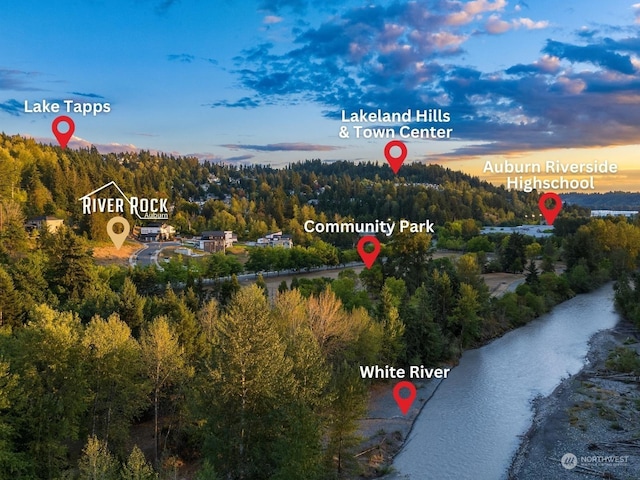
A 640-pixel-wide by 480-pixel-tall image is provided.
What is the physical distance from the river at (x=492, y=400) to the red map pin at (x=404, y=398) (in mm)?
847

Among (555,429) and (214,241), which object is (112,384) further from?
(214,241)

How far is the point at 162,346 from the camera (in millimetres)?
19438

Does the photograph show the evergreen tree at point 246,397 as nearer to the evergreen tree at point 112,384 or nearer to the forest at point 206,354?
the forest at point 206,354

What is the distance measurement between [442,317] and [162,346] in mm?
21564

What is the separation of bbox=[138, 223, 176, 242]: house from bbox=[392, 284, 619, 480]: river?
53759mm

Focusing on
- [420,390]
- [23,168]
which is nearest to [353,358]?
[420,390]

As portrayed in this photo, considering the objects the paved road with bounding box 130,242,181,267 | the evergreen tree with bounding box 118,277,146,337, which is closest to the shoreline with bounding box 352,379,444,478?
the evergreen tree with bounding box 118,277,146,337

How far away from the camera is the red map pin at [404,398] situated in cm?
2552

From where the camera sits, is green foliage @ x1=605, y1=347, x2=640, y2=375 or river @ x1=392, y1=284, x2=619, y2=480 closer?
river @ x1=392, y1=284, x2=619, y2=480

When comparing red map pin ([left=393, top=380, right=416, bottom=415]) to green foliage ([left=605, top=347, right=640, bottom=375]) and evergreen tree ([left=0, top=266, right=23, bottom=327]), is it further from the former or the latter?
evergreen tree ([left=0, top=266, right=23, bottom=327])

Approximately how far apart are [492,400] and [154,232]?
198 ft

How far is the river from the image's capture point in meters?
20.1

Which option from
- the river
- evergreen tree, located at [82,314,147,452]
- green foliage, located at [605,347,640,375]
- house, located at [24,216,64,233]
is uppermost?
house, located at [24,216,64,233]

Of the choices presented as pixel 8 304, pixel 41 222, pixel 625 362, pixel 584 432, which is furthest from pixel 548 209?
pixel 41 222
